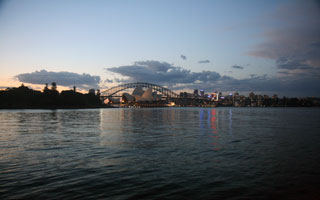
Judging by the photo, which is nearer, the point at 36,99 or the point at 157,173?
the point at 157,173

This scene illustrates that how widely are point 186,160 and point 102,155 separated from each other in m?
4.30

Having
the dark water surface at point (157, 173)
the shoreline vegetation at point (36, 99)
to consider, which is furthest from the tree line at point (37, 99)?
the dark water surface at point (157, 173)

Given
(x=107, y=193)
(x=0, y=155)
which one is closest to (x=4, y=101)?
(x=0, y=155)

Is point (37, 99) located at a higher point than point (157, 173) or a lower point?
higher

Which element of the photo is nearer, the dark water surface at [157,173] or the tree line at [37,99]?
the dark water surface at [157,173]

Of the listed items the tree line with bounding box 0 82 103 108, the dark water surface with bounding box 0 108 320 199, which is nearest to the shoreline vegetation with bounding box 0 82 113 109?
the tree line with bounding box 0 82 103 108

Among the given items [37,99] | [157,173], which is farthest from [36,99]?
[157,173]

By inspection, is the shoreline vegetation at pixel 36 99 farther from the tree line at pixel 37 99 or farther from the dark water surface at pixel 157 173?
the dark water surface at pixel 157 173

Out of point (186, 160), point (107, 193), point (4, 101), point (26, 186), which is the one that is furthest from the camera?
point (4, 101)

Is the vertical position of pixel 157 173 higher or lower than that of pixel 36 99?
lower

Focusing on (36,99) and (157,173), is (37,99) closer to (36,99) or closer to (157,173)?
(36,99)

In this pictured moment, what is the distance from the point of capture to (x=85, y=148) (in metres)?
13.7

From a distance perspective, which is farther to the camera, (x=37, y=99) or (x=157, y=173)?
(x=37, y=99)

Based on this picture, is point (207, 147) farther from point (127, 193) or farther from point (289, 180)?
point (127, 193)
